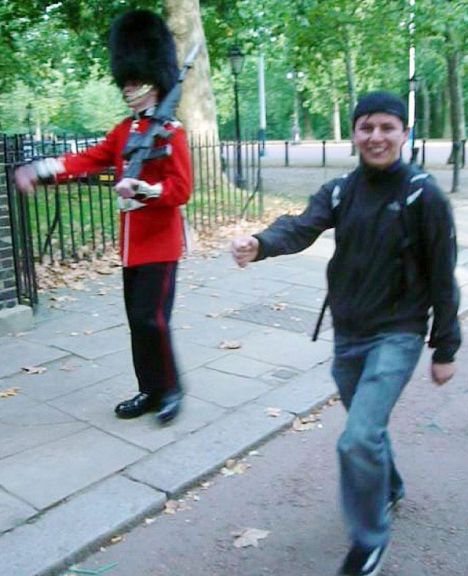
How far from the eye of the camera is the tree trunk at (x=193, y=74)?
12.7 m

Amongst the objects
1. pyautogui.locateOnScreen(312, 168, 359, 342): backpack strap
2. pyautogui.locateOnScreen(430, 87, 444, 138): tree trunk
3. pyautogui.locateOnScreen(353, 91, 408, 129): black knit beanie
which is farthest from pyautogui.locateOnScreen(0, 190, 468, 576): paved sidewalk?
pyautogui.locateOnScreen(430, 87, 444, 138): tree trunk

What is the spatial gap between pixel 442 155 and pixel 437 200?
87.8 ft

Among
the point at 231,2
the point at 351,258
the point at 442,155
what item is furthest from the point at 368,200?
the point at 442,155

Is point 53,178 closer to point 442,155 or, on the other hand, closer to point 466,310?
point 466,310

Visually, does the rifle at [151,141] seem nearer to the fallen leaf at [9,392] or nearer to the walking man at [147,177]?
the walking man at [147,177]

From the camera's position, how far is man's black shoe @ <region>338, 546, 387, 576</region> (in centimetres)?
272

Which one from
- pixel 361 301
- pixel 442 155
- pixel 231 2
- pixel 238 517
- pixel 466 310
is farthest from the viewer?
pixel 442 155

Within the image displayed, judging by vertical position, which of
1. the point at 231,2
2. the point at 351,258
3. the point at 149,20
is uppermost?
the point at 231,2

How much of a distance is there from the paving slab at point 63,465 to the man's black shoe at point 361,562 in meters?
1.35

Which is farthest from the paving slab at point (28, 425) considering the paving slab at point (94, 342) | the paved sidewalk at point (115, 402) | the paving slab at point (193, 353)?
the paving slab at point (193, 353)

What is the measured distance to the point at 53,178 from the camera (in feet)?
12.8

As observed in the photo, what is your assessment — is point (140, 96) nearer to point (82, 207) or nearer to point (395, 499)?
point (395, 499)

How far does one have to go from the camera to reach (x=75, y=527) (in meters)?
3.17

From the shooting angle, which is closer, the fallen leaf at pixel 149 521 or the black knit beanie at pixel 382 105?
the black knit beanie at pixel 382 105
